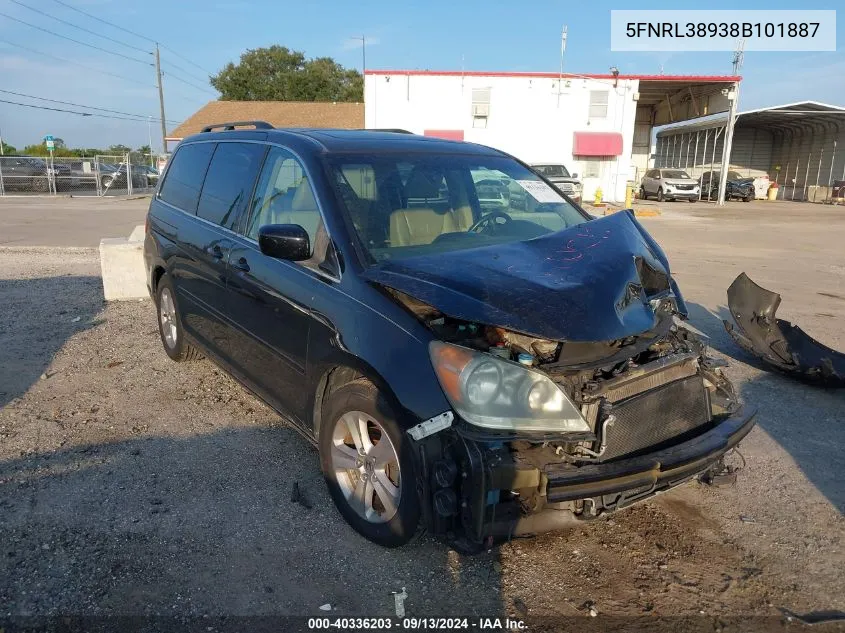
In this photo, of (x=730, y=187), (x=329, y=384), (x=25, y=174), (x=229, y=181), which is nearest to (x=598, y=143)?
(x=730, y=187)

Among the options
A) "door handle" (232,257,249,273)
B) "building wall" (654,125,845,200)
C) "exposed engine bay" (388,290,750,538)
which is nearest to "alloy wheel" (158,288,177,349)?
"door handle" (232,257,249,273)

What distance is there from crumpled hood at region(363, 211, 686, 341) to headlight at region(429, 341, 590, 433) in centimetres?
16

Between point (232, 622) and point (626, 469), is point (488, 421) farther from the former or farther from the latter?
point (232, 622)

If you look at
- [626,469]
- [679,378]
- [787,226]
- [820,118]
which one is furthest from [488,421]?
[820,118]

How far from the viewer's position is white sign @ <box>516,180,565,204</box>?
14.1ft

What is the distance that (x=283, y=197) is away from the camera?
3.72 meters

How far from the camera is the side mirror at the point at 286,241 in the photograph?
3150mm

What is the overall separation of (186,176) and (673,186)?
104ft

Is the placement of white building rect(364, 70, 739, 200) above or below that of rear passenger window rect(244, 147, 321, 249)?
above

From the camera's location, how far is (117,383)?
5.19m

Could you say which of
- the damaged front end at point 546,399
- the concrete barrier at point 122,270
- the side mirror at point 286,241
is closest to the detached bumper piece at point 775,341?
the damaged front end at point 546,399

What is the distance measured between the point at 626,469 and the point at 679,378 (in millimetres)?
642

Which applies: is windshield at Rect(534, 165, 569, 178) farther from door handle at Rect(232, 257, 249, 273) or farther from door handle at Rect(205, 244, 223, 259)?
door handle at Rect(232, 257, 249, 273)

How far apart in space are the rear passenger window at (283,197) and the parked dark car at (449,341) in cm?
1
